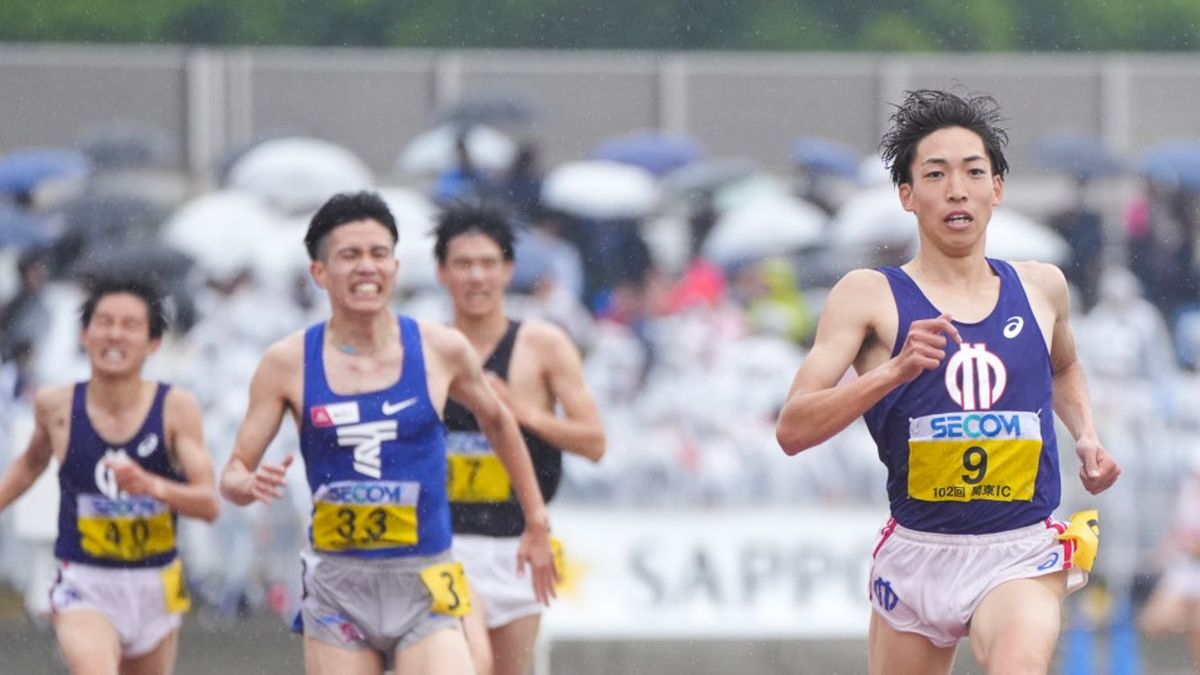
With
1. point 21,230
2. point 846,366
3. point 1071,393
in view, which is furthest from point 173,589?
point 21,230

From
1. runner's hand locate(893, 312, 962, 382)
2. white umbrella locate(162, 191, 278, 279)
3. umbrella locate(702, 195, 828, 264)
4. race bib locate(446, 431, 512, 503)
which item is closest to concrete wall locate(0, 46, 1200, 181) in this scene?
umbrella locate(702, 195, 828, 264)

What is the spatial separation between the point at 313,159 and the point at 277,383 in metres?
9.10

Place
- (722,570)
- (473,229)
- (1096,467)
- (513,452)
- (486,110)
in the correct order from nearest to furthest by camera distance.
A: (1096,467)
(513,452)
(473,229)
(722,570)
(486,110)

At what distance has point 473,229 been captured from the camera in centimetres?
807

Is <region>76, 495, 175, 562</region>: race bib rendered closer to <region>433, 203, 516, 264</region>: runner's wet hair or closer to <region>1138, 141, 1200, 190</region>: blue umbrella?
<region>433, 203, 516, 264</region>: runner's wet hair

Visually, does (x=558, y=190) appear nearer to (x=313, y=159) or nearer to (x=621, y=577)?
(x=313, y=159)

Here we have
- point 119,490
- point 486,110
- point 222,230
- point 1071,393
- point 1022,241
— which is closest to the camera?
point 1071,393

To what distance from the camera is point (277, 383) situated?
21.3ft

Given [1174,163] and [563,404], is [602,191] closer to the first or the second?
[1174,163]

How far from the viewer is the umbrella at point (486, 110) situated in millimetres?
15539

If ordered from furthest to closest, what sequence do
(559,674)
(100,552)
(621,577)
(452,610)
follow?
(559,674) → (621,577) → (100,552) → (452,610)

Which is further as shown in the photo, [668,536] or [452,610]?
[668,536]

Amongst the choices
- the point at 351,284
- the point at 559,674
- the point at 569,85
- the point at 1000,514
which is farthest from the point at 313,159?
the point at 1000,514

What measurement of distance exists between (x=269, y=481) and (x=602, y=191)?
9.52 m
